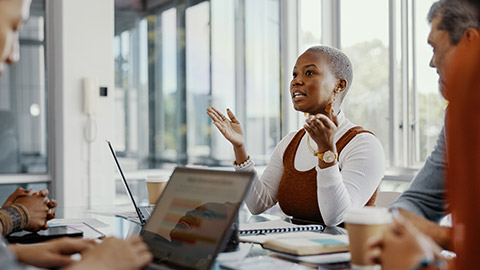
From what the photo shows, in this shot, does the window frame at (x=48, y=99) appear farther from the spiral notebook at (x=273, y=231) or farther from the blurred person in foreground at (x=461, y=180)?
the blurred person in foreground at (x=461, y=180)

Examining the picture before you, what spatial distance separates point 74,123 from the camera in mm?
3951

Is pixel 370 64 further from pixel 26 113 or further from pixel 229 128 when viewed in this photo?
pixel 26 113

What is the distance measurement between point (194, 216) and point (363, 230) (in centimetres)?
35

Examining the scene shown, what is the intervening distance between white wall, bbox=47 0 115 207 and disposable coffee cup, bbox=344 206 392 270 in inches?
121

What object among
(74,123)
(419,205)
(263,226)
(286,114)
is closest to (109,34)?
(74,123)

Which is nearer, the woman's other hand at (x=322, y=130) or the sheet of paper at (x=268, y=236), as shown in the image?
the sheet of paper at (x=268, y=236)

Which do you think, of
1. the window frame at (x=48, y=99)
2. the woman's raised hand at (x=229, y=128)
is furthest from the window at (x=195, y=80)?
the woman's raised hand at (x=229, y=128)

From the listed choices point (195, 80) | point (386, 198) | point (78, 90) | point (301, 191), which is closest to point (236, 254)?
point (301, 191)

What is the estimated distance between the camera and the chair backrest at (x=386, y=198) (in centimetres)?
228

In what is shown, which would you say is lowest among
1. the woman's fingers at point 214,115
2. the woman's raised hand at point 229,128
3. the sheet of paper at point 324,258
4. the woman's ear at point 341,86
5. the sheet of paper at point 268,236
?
the sheet of paper at point 268,236

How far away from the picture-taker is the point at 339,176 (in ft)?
6.22

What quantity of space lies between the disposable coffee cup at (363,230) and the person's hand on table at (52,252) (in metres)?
0.53

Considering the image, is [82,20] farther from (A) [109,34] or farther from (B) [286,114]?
(B) [286,114]

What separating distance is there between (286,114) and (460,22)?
12.0 ft
